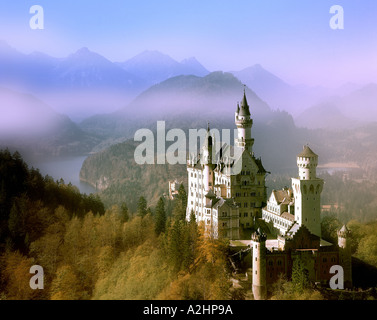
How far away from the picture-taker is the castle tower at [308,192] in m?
41.4

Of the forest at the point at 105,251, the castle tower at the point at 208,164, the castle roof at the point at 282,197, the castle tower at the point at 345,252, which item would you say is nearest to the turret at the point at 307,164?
the castle roof at the point at 282,197

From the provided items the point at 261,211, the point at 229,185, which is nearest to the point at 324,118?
the point at 261,211

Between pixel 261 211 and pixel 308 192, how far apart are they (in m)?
8.44

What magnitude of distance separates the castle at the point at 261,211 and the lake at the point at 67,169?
3941 centimetres

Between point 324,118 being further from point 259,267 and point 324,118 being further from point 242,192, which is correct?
point 259,267

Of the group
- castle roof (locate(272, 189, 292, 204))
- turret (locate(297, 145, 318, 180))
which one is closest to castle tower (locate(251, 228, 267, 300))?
turret (locate(297, 145, 318, 180))

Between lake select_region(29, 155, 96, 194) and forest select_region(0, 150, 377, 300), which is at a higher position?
lake select_region(29, 155, 96, 194)

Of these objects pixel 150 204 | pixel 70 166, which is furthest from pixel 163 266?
pixel 70 166

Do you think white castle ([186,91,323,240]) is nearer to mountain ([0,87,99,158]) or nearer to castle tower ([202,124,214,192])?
castle tower ([202,124,214,192])

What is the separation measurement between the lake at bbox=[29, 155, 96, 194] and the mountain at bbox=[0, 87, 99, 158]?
81.2 inches

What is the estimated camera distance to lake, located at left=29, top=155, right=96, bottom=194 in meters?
83.9

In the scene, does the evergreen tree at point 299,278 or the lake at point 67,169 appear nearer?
the evergreen tree at point 299,278

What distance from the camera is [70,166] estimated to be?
10050 cm

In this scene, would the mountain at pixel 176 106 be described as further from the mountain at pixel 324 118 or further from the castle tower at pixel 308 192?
the castle tower at pixel 308 192
